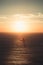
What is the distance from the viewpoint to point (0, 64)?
92.7 ft

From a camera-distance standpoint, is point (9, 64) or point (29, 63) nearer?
point (9, 64)

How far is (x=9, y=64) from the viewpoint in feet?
92.0

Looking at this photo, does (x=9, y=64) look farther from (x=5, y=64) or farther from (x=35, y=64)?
(x=35, y=64)

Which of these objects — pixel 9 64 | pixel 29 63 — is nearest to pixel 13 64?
pixel 9 64

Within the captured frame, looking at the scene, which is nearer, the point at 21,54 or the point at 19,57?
the point at 19,57

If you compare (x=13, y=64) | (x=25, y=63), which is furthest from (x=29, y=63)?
(x=13, y=64)

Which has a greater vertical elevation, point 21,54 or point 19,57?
point 21,54

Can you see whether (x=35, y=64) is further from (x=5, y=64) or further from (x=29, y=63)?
(x=5, y=64)

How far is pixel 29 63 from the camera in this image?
98.0ft

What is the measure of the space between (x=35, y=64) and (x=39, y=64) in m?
0.60

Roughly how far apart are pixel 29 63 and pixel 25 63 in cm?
67

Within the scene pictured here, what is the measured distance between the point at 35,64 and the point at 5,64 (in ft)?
14.5

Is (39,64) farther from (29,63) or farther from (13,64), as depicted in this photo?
(13,64)

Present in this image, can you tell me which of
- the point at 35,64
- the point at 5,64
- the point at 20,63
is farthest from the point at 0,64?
the point at 35,64
